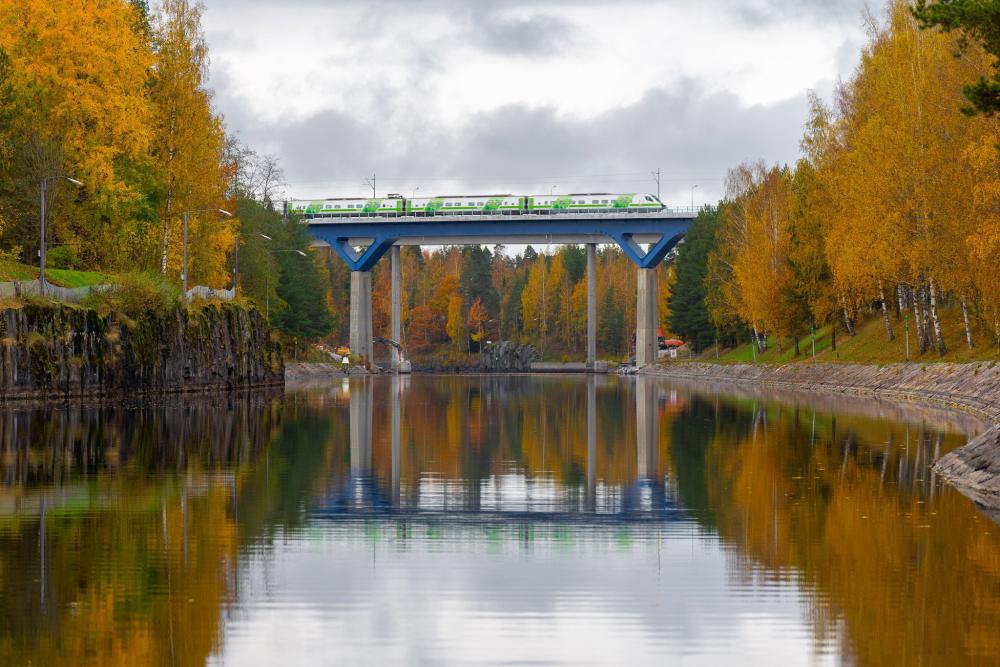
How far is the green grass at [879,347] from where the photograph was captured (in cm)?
5228

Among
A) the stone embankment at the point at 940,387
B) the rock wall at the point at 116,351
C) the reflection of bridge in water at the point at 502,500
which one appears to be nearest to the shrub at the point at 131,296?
the rock wall at the point at 116,351

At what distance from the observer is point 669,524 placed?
15633 mm

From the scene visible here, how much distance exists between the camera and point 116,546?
1352cm

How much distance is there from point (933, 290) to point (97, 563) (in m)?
45.7

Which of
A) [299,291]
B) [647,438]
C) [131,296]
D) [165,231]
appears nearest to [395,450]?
[647,438]

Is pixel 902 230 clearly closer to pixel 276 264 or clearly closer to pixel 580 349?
pixel 276 264

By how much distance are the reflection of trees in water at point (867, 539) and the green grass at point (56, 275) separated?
3009 centimetres

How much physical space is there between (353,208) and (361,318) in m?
10.1

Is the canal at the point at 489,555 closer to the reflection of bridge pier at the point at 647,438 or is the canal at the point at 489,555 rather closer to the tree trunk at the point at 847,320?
the reflection of bridge pier at the point at 647,438

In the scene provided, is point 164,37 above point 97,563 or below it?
above

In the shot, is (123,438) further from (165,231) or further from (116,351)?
(165,231)

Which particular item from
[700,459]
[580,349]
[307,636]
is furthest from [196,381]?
[580,349]

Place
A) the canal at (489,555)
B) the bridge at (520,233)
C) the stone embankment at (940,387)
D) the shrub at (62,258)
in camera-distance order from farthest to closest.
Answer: the bridge at (520,233), the shrub at (62,258), the stone embankment at (940,387), the canal at (489,555)

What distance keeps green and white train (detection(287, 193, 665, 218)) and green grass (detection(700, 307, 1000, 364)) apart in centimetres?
2092
